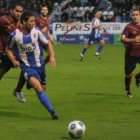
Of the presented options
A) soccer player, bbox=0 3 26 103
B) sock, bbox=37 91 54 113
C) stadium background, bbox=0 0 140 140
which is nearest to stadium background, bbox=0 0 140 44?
stadium background, bbox=0 0 140 140

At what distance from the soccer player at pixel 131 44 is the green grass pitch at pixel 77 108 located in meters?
0.68

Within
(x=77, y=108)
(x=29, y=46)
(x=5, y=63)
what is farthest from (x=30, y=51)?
(x=5, y=63)

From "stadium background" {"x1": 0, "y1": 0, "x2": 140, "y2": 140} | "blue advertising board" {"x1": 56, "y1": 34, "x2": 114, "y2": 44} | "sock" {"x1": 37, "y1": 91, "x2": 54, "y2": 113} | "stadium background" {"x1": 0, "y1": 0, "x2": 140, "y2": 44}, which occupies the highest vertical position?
"sock" {"x1": 37, "y1": 91, "x2": 54, "y2": 113}

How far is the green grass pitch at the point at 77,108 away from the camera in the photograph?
10562 mm

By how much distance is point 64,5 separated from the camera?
48.4 m

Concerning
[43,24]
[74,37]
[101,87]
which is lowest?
[74,37]

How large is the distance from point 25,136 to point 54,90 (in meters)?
7.10

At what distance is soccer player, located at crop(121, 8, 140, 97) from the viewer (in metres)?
15.2

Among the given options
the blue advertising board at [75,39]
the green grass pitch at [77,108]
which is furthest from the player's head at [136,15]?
the blue advertising board at [75,39]

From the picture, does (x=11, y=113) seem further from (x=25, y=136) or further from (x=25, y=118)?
(x=25, y=136)

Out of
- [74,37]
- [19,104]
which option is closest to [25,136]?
[19,104]

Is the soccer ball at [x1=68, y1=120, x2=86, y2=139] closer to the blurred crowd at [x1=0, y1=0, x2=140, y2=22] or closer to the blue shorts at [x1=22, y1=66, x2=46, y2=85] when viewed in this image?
the blue shorts at [x1=22, y1=66, x2=46, y2=85]

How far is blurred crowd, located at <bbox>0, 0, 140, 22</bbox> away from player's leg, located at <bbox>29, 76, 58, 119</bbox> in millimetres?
32031

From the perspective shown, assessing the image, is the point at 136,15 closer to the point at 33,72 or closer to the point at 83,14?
the point at 33,72
